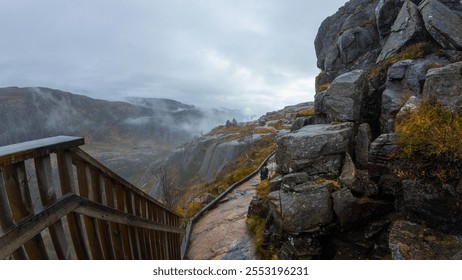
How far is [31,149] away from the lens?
2676 mm

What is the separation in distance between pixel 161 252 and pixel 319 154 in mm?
5156

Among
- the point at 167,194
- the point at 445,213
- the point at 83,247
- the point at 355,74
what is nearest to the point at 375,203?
the point at 445,213

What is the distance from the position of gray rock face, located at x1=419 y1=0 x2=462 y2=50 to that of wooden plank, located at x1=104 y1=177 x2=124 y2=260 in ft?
47.4

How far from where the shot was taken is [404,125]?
6215 mm

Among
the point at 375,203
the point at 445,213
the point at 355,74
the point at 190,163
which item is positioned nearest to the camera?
the point at 445,213

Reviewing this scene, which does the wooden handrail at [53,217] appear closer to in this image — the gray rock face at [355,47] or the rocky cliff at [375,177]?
the rocky cliff at [375,177]

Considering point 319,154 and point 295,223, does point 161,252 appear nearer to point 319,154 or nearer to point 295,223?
point 295,223

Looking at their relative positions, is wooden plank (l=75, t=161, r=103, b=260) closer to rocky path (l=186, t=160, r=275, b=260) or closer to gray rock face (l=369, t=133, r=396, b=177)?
rocky path (l=186, t=160, r=275, b=260)

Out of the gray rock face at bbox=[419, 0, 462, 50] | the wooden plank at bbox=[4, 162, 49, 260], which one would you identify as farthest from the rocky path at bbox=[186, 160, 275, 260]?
the gray rock face at bbox=[419, 0, 462, 50]

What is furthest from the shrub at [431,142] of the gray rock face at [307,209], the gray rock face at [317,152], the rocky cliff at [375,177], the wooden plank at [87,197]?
the wooden plank at [87,197]

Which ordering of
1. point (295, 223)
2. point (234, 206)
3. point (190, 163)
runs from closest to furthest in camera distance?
point (295, 223)
point (234, 206)
point (190, 163)

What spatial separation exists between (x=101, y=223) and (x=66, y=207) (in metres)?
1.00

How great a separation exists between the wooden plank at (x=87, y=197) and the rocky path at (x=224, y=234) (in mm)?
6131

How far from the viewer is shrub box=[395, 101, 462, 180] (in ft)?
16.7
